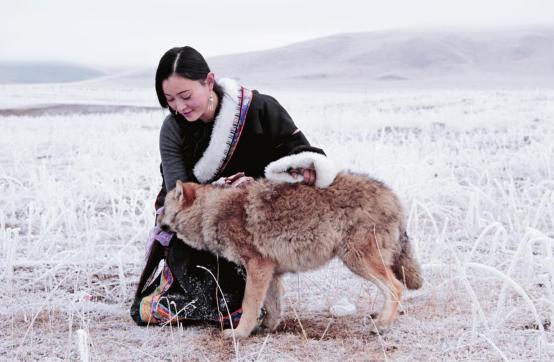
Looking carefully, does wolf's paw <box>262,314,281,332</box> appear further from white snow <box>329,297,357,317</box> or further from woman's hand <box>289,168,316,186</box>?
woman's hand <box>289,168,316,186</box>

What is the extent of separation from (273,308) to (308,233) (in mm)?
648

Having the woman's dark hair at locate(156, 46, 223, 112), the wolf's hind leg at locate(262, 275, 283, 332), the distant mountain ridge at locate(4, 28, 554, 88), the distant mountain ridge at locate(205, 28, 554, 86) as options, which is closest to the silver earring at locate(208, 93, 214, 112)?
→ the woman's dark hair at locate(156, 46, 223, 112)

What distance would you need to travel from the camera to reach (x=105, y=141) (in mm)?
11992

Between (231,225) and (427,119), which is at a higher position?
(231,225)

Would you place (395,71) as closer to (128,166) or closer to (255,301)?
(128,166)

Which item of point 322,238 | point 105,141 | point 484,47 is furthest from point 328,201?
→ point 484,47

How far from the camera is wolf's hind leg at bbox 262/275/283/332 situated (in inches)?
145

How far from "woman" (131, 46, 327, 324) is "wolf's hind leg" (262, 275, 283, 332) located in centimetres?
20

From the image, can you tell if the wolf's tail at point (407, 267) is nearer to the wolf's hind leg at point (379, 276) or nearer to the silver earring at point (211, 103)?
the wolf's hind leg at point (379, 276)

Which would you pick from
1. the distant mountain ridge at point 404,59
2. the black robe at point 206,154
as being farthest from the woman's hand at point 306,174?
the distant mountain ridge at point 404,59

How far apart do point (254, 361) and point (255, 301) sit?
484mm

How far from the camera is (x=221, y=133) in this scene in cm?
372

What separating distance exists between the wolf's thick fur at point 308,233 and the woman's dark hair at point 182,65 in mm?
681

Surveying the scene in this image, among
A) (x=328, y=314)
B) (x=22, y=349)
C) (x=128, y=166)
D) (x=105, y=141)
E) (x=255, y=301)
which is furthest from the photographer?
(x=105, y=141)
